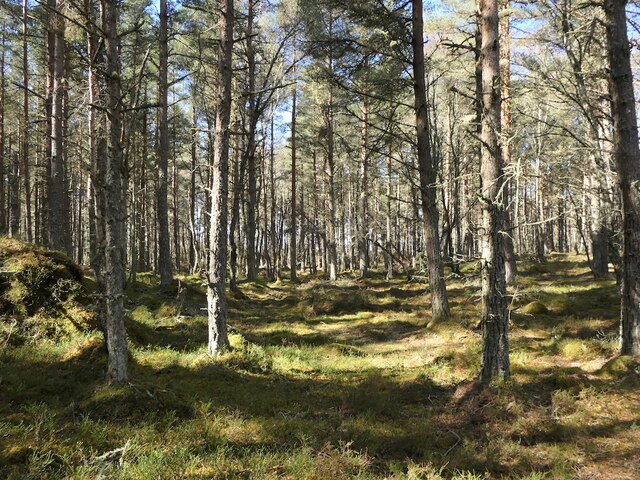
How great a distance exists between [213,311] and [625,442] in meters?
6.70

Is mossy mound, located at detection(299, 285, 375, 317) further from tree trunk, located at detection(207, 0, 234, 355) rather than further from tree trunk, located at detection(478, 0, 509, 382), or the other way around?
tree trunk, located at detection(478, 0, 509, 382)

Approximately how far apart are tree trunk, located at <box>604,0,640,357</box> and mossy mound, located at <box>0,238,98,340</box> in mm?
9887

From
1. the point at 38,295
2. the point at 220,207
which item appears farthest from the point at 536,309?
the point at 38,295

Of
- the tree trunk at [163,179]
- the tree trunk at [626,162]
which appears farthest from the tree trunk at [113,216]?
the tree trunk at [163,179]

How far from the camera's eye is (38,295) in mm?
6730

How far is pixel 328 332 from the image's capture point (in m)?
11.0

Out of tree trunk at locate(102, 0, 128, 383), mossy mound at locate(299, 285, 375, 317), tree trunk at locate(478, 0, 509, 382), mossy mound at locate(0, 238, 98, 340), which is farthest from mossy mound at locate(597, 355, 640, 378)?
mossy mound at locate(0, 238, 98, 340)

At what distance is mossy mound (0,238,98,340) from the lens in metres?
6.41

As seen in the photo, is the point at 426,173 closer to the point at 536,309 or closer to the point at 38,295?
the point at 536,309

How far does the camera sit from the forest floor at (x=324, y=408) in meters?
3.54

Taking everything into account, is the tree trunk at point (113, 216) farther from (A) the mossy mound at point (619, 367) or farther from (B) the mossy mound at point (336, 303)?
(B) the mossy mound at point (336, 303)

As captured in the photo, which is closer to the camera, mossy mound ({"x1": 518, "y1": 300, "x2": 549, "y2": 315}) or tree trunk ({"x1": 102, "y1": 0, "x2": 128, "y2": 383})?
tree trunk ({"x1": 102, "y1": 0, "x2": 128, "y2": 383})

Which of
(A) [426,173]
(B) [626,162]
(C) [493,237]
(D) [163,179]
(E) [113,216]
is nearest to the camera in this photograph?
(E) [113,216]

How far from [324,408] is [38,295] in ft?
19.2
